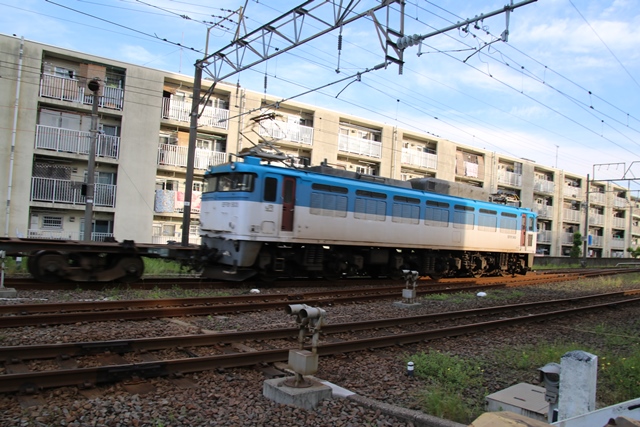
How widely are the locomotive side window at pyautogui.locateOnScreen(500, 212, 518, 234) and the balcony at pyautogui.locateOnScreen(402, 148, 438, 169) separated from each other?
40.9 feet

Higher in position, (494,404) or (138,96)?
(138,96)

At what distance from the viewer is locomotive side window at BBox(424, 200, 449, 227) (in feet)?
54.2

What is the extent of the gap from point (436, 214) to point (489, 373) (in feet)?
37.0

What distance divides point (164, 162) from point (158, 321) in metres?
17.2

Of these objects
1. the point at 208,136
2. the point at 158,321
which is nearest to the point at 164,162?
the point at 208,136

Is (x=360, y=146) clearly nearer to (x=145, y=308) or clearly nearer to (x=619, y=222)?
(x=145, y=308)

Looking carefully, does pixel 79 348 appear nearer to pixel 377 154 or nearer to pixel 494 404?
pixel 494 404

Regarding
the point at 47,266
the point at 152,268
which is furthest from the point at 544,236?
the point at 47,266

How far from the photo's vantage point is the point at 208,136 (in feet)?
82.8

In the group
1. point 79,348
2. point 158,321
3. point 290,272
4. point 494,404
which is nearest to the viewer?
point 494,404

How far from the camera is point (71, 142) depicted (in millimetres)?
21031

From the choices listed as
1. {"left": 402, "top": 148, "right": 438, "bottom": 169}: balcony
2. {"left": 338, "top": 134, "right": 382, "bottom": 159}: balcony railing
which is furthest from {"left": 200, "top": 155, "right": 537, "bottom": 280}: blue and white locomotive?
{"left": 402, "top": 148, "right": 438, "bottom": 169}: balcony

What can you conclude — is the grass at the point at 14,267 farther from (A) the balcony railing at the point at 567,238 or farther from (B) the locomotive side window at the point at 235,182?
(A) the balcony railing at the point at 567,238

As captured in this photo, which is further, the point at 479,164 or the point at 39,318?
the point at 479,164
